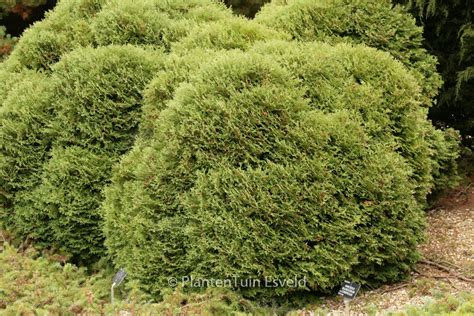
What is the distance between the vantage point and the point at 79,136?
6012 millimetres

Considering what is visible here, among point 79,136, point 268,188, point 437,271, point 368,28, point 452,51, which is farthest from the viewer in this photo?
point 452,51

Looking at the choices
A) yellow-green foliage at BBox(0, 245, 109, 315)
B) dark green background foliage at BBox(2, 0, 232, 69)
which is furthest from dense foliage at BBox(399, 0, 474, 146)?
yellow-green foliage at BBox(0, 245, 109, 315)

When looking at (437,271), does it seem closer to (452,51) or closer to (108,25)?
(452,51)

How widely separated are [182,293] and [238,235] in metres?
0.60

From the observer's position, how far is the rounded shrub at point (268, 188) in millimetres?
4750

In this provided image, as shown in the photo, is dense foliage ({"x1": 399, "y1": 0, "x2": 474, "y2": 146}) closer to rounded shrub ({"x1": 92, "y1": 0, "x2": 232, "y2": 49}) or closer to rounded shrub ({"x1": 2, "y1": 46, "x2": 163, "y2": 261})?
rounded shrub ({"x1": 92, "y1": 0, "x2": 232, "y2": 49})

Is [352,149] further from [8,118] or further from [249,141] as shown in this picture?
[8,118]

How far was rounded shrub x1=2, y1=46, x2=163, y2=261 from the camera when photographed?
5.84 meters

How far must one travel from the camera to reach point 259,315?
4.79 m

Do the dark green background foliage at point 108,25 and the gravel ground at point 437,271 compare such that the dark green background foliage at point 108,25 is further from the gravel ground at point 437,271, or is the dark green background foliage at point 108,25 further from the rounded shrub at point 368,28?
the gravel ground at point 437,271

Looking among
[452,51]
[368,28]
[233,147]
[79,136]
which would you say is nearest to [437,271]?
[233,147]

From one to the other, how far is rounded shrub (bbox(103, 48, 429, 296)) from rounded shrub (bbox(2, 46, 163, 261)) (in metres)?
0.78

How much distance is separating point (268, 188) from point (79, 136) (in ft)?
6.99

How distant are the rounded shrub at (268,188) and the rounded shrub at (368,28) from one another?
1.04 meters
